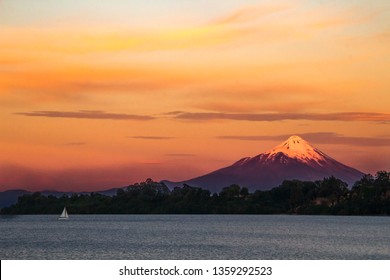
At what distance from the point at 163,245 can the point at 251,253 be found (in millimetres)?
25065

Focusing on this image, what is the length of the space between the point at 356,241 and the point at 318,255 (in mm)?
43928

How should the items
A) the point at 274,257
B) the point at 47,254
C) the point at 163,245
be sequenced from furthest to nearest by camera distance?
the point at 163,245 < the point at 47,254 < the point at 274,257

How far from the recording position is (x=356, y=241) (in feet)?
541

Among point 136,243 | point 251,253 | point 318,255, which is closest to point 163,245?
point 136,243
